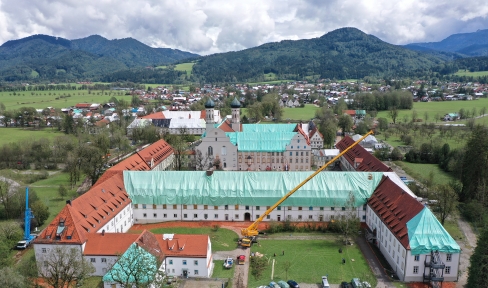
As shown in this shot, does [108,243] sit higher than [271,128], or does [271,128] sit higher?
[271,128]

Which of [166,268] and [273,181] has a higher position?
[273,181]

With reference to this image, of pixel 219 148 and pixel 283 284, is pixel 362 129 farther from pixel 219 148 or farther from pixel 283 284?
pixel 283 284

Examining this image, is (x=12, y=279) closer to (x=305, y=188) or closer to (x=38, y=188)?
(x=305, y=188)

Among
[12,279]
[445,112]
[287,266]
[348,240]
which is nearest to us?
[12,279]

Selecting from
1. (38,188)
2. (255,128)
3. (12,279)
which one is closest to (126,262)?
(12,279)

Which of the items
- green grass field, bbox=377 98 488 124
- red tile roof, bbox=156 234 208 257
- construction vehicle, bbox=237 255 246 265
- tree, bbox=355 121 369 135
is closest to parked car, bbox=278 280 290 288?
construction vehicle, bbox=237 255 246 265

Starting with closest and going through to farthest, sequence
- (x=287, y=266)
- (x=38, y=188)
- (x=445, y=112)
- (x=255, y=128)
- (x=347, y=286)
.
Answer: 1. (x=347, y=286)
2. (x=287, y=266)
3. (x=38, y=188)
4. (x=255, y=128)
5. (x=445, y=112)

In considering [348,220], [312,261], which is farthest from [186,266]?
[348,220]
